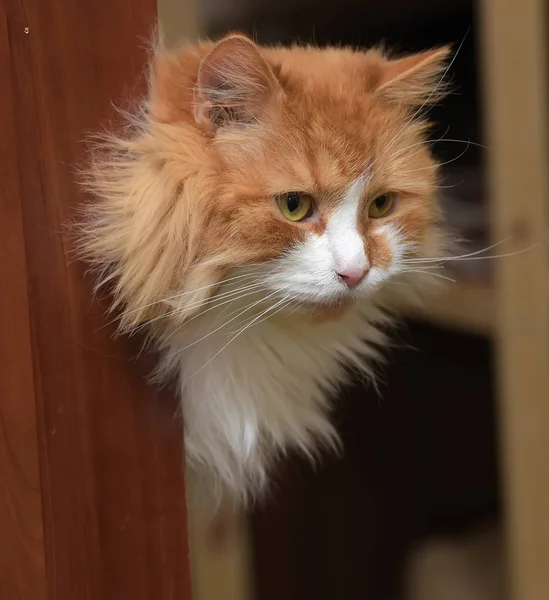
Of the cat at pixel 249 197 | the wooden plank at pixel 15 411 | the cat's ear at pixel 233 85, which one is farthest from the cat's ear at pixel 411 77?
the wooden plank at pixel 15 411

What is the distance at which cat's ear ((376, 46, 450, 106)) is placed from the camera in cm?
57

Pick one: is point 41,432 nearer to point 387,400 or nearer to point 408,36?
point 387,400

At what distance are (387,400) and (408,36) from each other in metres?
0.54

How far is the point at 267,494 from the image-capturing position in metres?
0.89

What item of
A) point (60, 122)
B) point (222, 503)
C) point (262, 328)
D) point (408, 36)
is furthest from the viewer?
point (408, 36)

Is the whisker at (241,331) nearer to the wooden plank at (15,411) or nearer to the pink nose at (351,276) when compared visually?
the pink nose at (351,276)

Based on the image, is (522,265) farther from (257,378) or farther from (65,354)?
(65,354)

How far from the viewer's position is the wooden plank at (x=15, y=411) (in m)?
0.49

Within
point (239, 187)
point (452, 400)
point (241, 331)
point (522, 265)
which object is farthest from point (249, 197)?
point (452, 400)

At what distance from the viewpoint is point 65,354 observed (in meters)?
0.53

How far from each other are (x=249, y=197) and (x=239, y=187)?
0.4 inches

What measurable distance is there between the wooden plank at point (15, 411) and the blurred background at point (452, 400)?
0.77 ft

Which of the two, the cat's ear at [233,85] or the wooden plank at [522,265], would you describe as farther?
the wooden plank at [522,265]

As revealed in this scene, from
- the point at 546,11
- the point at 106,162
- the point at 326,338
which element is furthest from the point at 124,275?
the point at 546,11
